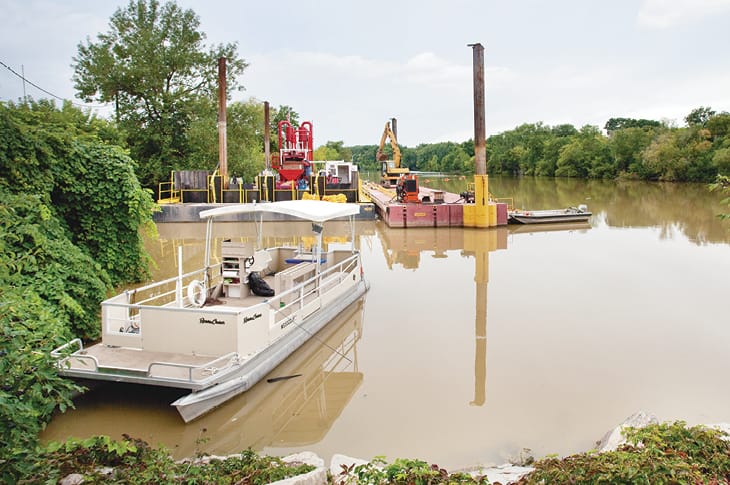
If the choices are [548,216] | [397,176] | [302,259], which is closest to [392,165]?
[397,176]

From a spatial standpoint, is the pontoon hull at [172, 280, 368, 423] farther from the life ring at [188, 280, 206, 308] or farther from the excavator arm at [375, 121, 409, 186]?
the excavator arm at [375, 121, 409, 186]

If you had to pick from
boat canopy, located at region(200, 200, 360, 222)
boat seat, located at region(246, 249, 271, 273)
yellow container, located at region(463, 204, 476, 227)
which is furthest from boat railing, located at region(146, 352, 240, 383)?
yellow container, located at region(463, 204, 476, 227)

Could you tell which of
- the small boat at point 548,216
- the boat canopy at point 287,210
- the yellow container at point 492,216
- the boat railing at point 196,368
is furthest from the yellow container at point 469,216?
the boat railing at point 196,368

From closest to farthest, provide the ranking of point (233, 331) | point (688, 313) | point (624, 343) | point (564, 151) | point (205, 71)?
point (233, 331)
point (624, 343)
point (688, 313)
point (205, 71)
point (564, 151)

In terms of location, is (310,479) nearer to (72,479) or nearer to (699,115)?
(72,479)

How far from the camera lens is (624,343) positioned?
9016 mm

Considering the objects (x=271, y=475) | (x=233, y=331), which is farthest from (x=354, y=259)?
(x=271, y=475)

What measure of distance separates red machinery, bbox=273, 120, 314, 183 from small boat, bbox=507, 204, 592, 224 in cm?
1138

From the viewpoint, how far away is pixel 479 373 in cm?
795

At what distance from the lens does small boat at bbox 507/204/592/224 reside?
24688mm

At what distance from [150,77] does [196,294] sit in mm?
27698

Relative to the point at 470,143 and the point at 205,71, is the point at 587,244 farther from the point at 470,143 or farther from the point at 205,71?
the point at 470,143

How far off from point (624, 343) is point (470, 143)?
132091 millimetres

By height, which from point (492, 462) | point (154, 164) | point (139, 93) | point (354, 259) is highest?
point (139, 93)
